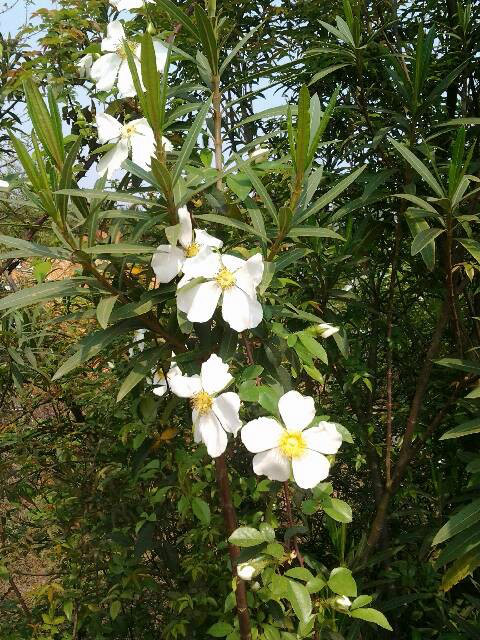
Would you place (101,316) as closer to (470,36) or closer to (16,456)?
(16,456)

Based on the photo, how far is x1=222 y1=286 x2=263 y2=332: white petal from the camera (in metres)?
1.17

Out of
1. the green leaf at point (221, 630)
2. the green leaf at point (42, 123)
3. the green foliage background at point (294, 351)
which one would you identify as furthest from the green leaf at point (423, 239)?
the green leaf at point (221, 630)

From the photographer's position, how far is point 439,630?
211cm

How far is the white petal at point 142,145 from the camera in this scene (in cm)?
127

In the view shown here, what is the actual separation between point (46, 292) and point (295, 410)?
51cm

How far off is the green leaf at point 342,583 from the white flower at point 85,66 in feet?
4.60

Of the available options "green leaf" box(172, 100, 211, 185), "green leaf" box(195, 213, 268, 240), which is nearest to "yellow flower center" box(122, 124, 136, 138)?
"green leaf" box(172, 100, 211, 185)

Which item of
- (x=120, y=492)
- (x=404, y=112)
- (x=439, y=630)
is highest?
(x=404, y=112)

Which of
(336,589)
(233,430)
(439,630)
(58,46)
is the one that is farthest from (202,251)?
(439,630)

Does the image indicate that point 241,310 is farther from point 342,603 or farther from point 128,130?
point 342,603

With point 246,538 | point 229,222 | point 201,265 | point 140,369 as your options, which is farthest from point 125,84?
point 246,538

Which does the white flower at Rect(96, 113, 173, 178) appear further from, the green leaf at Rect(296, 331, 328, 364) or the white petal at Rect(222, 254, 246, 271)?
the green leaf at Rect(296, 331, 328, 364)

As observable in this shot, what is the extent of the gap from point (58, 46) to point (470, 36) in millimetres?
1312

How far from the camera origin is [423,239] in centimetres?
152
